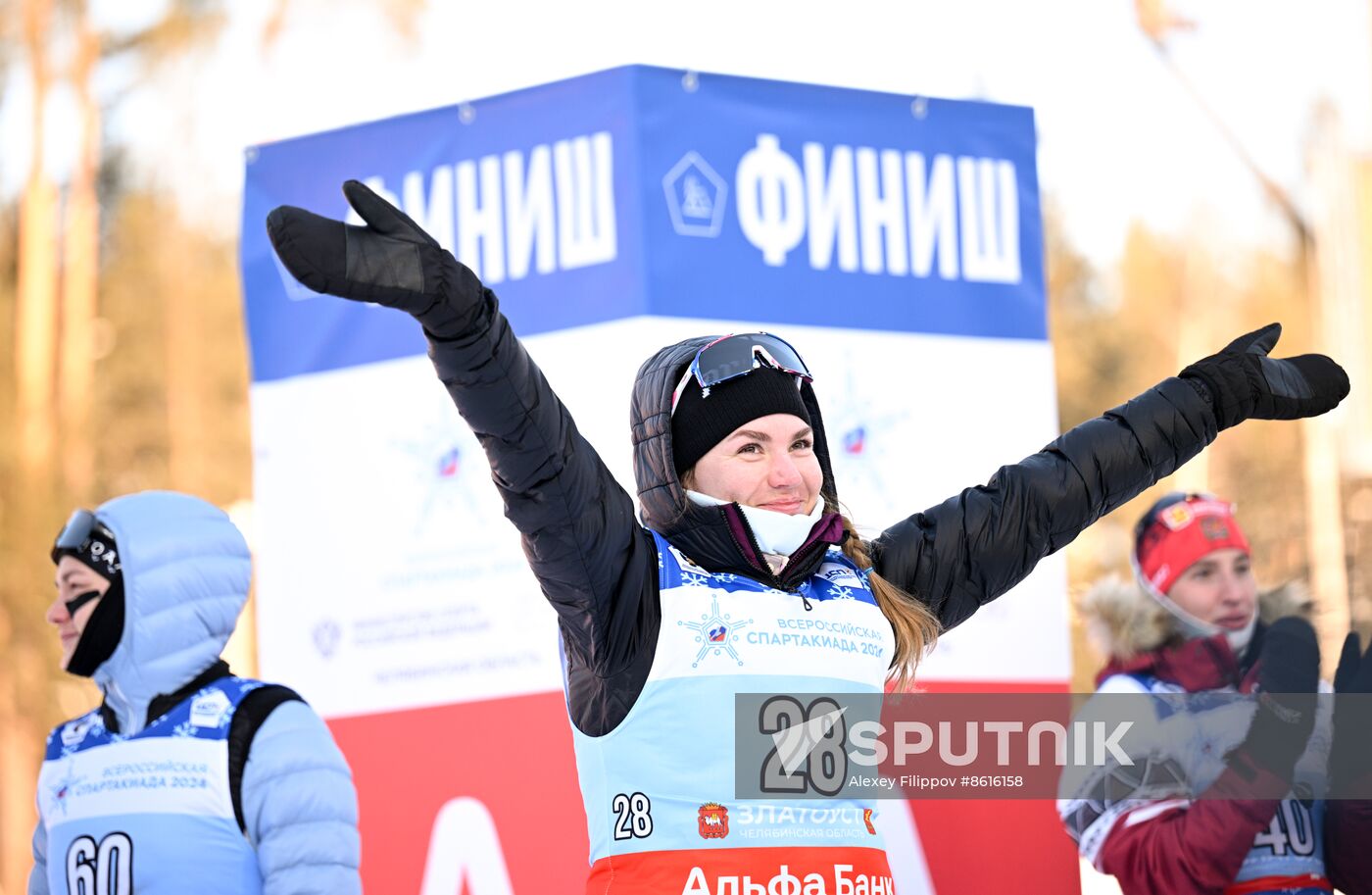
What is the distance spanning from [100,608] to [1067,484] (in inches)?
82.4

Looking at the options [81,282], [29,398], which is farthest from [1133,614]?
[81,282]

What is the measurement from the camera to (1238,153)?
23.1 m

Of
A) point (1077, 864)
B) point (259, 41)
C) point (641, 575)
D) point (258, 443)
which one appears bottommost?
point (1077, 864)

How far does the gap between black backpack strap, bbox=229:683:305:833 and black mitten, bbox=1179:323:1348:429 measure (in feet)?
6.63

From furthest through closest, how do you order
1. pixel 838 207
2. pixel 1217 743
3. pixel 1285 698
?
pixel 838 207, pixel 1217 743, pixel 1285 698

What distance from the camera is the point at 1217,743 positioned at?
470cm

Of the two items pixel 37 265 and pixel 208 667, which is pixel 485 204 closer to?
pixel 208 667

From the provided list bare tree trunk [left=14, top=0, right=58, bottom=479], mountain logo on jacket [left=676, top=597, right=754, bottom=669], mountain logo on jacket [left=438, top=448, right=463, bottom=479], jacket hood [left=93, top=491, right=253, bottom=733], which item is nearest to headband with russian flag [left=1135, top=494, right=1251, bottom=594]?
mountain logo on jacket [left=438, top=448, right=463, bottom=479]

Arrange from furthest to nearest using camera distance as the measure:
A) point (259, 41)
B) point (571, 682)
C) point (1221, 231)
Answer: point (1221, 231) < point (259, 41) < point (571, 682)

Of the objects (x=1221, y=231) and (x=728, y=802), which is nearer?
(x=728, y=802)

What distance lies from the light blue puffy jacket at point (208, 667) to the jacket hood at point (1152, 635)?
2.32 m

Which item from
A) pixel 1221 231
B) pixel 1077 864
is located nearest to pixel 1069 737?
pixel 1077 864

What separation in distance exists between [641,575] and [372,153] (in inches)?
100

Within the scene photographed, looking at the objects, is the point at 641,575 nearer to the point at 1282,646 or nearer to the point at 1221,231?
the point at 1282,646
